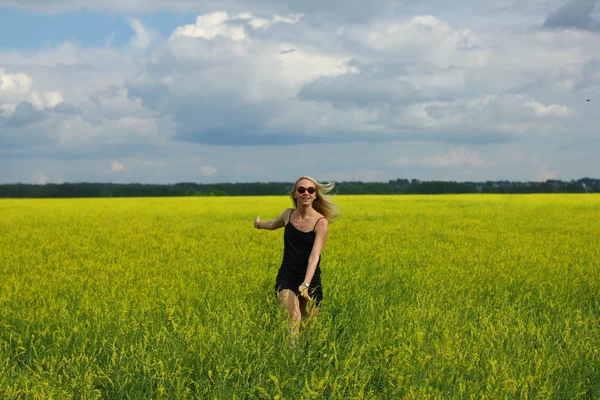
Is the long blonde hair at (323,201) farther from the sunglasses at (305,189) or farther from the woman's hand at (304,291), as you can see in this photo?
the woman's hand at (304,291)

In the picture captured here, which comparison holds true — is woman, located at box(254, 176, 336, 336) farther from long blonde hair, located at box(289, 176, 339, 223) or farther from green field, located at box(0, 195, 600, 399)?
green field, located at box(0, 195, 600, 399)

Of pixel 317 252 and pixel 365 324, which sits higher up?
pixel 317 252

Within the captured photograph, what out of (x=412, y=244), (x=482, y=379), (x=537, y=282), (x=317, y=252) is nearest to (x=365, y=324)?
(x=317, y=252)

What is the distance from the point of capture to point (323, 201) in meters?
5.76

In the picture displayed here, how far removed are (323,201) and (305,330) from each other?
1.25m

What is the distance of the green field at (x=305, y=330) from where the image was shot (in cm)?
467

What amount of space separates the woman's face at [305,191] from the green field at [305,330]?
1.16 m

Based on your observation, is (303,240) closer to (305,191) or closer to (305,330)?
(305,191)

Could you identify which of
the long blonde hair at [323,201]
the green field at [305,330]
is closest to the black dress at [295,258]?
the long blonde hair at [323,201]

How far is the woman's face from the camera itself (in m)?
5.56

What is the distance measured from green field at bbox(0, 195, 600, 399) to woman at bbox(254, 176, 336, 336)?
0.27 metres

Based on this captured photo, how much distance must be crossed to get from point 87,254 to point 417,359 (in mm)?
10246

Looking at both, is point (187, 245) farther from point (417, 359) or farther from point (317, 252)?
point (417, 359)

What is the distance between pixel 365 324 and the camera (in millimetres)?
6305
